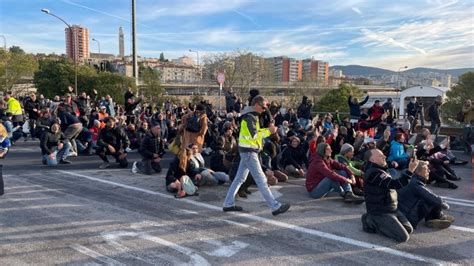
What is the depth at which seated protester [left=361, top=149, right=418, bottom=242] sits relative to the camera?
5000 mm

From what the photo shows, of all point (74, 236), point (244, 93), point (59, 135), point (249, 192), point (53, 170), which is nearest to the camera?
point (74, 236)

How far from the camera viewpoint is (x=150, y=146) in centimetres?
943

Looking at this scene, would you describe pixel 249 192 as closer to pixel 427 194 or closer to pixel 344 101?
pixel 427 194

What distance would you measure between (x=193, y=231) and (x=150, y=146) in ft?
14.6

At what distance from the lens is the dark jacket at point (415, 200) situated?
213 inches

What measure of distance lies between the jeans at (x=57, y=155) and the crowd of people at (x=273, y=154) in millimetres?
26

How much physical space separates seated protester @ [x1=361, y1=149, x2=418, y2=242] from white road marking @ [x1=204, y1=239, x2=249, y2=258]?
1742 millimetres

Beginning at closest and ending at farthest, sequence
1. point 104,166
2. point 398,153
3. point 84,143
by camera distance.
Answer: point 398,153 → point 104,166 → point 84,143

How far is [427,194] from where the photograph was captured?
538 cm

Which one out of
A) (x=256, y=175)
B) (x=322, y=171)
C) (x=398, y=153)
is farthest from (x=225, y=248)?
(x=398, y=153)

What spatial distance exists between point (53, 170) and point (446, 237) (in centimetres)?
848

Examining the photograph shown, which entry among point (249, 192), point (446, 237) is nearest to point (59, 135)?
point (249, 192)

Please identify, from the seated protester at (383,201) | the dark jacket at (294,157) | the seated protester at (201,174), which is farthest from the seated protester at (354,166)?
the seated protester at (201,174)

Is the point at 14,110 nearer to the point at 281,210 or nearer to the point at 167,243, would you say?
the point at 167,243
